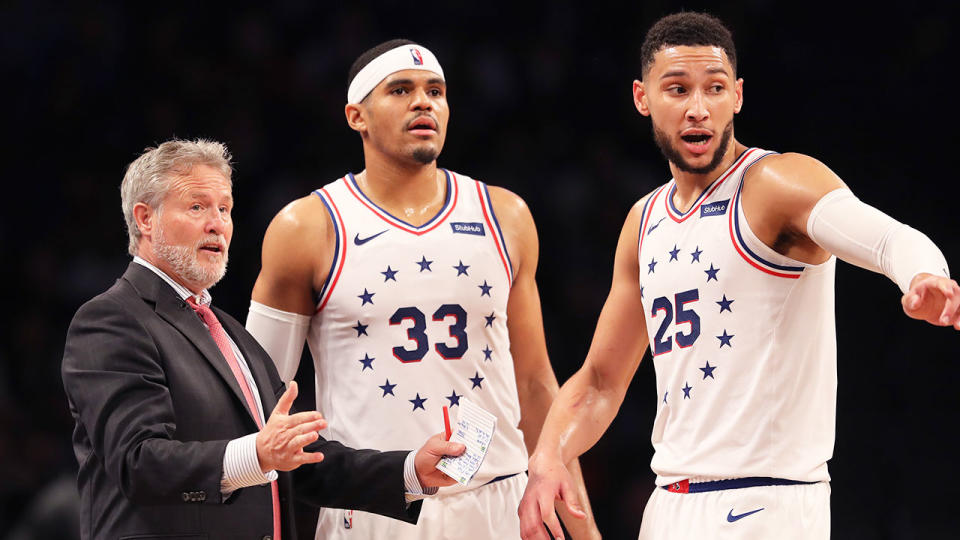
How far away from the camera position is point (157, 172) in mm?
3271

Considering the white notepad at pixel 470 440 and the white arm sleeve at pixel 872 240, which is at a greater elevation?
the white arm sleeve at pixel 872 240

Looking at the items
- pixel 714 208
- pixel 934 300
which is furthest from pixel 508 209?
pixel 934 300

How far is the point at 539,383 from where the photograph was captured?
4.15 meters

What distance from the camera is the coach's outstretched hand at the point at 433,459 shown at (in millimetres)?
3234

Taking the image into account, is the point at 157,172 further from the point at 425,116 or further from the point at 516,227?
the point at 516,227

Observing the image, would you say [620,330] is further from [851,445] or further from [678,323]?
[851,445]

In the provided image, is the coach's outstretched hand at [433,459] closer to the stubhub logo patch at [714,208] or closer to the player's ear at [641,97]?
the stubhub logo patch at [714,208]

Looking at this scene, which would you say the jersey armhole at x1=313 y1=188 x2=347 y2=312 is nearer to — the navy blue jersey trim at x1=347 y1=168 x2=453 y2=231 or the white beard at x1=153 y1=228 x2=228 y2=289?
the navy blue jersey trim at x1=347 y1=168 x2=453 y2=231

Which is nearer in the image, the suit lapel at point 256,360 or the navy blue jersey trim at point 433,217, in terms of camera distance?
the suit lapel at point 256,360

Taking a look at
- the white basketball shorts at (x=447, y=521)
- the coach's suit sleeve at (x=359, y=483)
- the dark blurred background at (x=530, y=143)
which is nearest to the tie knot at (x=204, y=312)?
the coach's suit sleeve at (x=359, y=483)

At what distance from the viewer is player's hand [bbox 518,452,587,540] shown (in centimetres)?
332

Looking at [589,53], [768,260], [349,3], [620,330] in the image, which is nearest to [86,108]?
[349,3]

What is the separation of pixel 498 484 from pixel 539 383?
434 millimetres

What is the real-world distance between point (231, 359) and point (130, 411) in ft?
1.57
